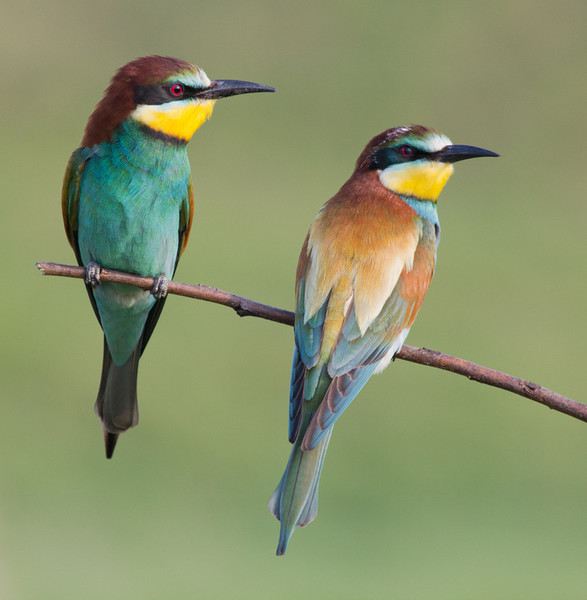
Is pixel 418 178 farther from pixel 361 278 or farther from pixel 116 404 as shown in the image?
pixel 116 404

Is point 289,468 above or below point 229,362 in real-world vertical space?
above

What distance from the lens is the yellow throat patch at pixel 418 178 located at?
1.57 metres

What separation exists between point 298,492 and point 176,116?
70 centimetres

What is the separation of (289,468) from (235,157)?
5.34 m

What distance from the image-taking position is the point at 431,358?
1418 mm

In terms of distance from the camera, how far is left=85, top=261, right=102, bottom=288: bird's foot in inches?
67.6

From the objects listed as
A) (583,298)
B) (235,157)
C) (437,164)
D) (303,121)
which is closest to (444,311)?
(583,298)

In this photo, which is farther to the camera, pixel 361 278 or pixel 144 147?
pixel 144 147

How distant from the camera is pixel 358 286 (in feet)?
4.95

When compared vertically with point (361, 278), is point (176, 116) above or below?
above

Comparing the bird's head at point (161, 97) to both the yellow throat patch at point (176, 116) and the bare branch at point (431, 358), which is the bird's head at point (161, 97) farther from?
the bare branch at point (431, 358)

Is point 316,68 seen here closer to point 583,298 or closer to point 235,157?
point 235,157

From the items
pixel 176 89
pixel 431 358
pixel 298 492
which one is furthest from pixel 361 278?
pixel 176 89

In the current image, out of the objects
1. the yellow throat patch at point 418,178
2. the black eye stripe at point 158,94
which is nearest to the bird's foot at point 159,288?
the black eye stripe at point 158,94
